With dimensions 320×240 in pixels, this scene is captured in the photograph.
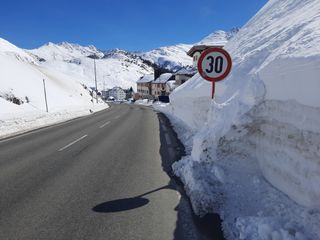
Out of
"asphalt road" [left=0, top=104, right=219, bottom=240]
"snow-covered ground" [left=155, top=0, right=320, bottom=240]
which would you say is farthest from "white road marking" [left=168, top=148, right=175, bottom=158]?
"snow-covered ground" [left=155, top=0, right=320, bottom=240]

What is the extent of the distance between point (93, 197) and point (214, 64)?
4.26 meters

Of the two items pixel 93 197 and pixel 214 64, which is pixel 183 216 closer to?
pixel 93 197

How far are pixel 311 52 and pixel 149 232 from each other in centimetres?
356

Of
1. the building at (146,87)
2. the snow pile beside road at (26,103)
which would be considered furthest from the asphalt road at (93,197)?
the building at (146,87)

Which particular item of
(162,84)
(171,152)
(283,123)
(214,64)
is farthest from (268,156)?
(162,84)

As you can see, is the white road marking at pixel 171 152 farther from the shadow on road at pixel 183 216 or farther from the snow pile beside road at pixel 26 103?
the snow pile beside road at pixel 26 103

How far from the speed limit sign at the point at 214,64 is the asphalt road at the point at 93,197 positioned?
103 inches

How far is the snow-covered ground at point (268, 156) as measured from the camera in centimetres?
348

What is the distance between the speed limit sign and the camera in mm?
6918

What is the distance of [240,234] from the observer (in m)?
3.50

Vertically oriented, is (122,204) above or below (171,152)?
above

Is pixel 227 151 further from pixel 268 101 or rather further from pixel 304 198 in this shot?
pixel 304 198

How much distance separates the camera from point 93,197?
526cm

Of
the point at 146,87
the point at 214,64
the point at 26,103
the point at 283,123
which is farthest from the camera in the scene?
the point at 146,87
